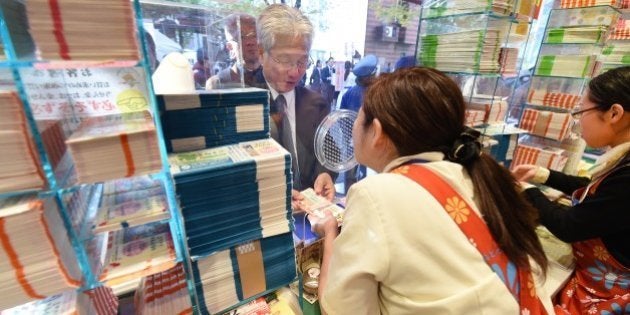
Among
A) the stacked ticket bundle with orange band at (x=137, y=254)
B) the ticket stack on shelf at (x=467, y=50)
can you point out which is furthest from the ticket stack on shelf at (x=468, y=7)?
the stacked ticket bundle with orange band at (x=137, y=254)

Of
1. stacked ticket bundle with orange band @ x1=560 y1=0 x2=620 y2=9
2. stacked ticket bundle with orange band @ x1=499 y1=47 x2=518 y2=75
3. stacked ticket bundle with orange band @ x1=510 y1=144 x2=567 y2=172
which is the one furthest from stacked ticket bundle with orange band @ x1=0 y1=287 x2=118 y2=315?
stacked ticket bundle with orange band @ x1=560 y1=0 x2=620 y2=9

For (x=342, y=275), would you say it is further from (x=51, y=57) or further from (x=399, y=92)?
(x=51, y=57)

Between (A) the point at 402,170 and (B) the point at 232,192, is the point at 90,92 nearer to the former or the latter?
(B) the point at 232,192

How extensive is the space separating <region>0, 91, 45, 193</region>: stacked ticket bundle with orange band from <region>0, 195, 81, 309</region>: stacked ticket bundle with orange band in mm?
51

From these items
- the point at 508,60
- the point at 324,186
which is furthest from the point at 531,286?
the point at 508,60

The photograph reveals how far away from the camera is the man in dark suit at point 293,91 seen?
1435 mm

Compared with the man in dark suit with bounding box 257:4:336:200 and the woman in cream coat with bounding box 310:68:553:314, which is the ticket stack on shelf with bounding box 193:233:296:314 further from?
the man in dark suit with bounding box 257:4:336:200

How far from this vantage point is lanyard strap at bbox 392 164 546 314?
809 mm

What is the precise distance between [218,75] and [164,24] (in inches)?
9.1

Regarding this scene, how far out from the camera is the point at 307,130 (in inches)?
71.6

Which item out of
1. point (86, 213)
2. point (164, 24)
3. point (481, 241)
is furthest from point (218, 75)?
point (481, 241)

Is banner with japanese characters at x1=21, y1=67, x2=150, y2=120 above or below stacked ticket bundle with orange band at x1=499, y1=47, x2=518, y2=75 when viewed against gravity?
below

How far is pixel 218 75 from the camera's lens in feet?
3.54

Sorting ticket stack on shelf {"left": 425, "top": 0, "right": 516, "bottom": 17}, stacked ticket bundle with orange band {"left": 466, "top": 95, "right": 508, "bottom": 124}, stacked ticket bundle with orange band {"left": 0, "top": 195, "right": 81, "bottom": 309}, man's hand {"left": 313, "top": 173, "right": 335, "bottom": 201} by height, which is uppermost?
ticket stack on shelf {"left": 425, "top": 0, "right": 516, "bottom": 17}
